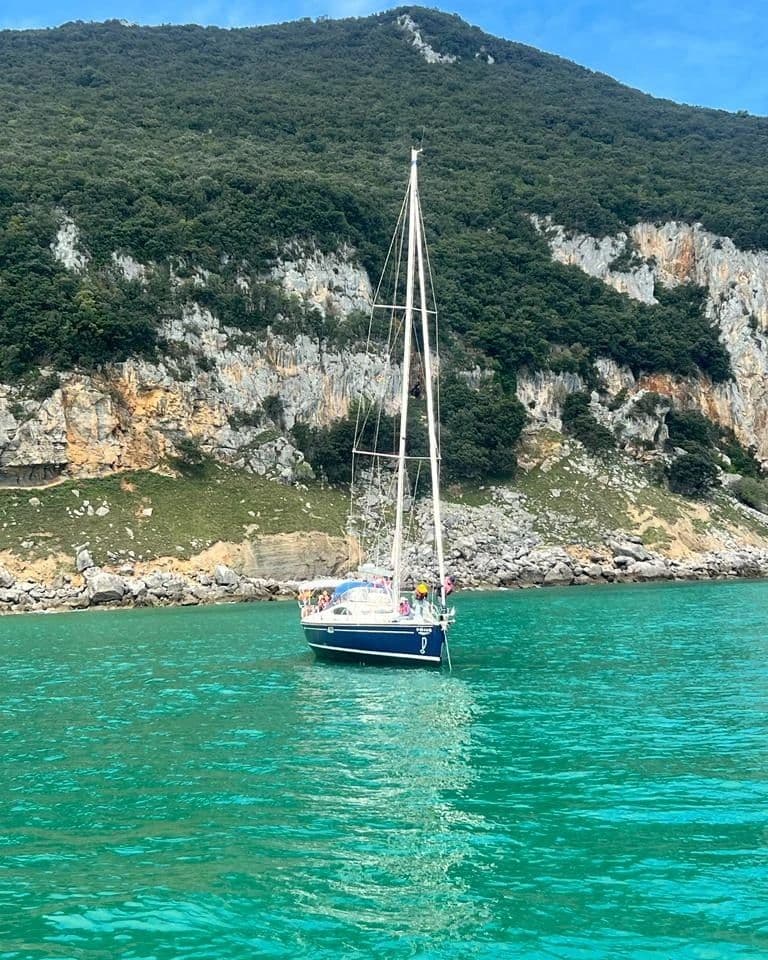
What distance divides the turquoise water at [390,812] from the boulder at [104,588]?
25943mm

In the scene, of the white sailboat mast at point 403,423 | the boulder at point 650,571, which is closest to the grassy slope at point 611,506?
the boulder at point 650,571

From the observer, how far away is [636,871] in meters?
11.1

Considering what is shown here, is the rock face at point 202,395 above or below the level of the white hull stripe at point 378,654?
above

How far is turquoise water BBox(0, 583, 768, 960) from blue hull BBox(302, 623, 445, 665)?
4.55 ft

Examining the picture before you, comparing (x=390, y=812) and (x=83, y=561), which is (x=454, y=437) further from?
(x=390, y=812)

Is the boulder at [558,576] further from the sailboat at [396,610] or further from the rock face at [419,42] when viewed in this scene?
the rock face at [419,42]

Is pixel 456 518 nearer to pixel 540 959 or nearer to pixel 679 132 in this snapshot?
pixel 540 959

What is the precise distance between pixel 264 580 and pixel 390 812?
4801cm

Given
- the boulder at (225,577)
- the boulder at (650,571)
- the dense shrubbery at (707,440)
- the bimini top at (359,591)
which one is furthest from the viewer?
the dense shrubbery at (707,440)

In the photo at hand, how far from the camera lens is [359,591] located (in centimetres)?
3231

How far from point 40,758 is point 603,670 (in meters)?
17.1

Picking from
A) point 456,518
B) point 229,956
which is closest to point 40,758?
point 229,956

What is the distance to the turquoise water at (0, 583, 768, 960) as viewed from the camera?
9.70 metres

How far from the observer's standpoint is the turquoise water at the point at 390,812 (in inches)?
382
